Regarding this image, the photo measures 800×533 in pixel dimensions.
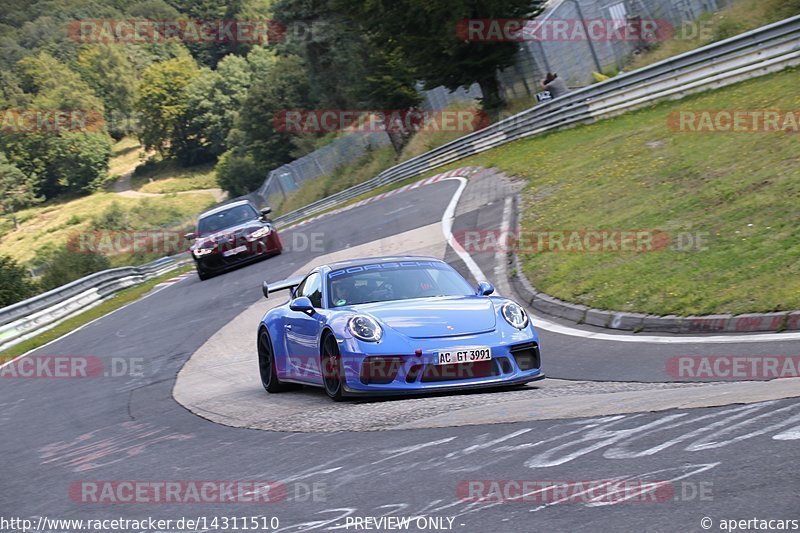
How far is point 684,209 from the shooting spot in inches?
601

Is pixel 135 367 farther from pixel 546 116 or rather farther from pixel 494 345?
pixel 546 116

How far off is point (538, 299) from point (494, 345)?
513cm

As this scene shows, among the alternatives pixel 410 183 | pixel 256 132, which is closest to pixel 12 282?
pixel 410 183

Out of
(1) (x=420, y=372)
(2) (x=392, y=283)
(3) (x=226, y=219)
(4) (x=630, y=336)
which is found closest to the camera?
(1) (x=420, y=372)

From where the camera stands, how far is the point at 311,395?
10180 millimetres

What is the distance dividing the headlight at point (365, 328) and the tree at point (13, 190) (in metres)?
110

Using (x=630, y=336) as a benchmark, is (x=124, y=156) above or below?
above

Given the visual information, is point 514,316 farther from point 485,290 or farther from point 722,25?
point 722,25

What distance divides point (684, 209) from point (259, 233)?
13.4 meters

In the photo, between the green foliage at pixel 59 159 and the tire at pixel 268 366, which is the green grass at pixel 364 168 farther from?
the green foliage at pixel 59 159

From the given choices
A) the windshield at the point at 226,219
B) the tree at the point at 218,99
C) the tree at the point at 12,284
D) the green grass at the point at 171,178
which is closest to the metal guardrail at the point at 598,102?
the tree at the point at 12,284

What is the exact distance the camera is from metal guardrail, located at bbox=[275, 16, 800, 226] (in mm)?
23266

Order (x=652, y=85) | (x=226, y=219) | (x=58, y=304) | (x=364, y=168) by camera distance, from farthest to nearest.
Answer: (x=364, y=168), (x=652, y=85), (x=58, y=304), (x=226, y=219)

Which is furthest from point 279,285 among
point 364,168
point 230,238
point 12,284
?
point 364,168
